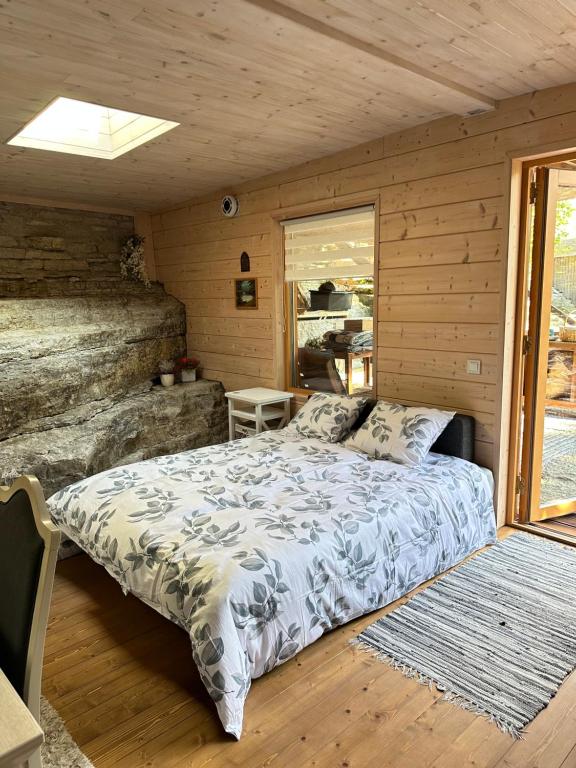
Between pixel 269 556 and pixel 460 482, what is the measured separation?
131 cm

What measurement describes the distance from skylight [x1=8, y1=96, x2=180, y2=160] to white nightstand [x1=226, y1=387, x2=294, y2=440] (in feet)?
6.44

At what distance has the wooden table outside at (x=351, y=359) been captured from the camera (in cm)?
391

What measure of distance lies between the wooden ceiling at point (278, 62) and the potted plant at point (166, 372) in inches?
81.1

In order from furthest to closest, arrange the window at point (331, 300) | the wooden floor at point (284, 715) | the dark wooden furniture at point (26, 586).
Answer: the window at point (331, 300) → the wooden floor at point (284, 715) → the dark wooden furniture at point (26, 586)

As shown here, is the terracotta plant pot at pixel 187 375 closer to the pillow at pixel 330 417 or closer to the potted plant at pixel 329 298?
the potted plant at pixel 329 298

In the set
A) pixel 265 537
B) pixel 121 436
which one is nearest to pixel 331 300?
pixel 121 436

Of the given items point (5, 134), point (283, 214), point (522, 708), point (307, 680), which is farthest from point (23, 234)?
point (522, 708)

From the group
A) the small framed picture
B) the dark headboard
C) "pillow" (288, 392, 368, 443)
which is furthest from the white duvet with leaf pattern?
the small framed picture

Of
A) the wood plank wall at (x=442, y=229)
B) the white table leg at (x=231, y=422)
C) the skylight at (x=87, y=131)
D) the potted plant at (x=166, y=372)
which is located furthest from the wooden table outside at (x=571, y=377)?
the potted plant at (x=166, y=372)

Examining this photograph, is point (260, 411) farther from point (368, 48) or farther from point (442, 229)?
point (368, 48)

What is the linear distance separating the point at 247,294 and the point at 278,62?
2515 mm

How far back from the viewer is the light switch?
3154mm

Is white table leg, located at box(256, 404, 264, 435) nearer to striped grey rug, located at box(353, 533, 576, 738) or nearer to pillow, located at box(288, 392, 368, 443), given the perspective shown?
pillow, located at box(288, 392, 368, 443)

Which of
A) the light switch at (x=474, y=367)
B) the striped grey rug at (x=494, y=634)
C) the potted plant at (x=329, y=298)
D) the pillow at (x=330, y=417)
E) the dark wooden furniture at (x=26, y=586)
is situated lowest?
the striped grey rug at (x=494, y=634)
